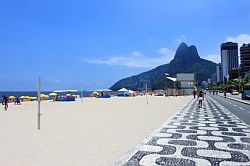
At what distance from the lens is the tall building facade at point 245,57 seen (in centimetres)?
12888

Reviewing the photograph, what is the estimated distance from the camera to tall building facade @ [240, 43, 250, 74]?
5074 inches

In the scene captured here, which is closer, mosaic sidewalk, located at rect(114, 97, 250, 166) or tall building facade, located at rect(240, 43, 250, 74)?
mosaic sidewalk, located at rect(114, 97, 250, 166)

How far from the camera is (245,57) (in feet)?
433

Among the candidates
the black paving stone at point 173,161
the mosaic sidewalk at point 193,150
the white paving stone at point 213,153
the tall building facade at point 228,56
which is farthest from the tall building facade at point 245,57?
the black paving stone at point 173,161

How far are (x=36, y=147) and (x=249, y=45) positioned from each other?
143201 mm

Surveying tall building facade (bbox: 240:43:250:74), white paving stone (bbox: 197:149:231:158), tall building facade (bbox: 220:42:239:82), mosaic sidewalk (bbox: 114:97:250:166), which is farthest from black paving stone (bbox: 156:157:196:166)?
tall building facade (bbox: 220:42:239:82)

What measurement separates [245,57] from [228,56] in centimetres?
5272

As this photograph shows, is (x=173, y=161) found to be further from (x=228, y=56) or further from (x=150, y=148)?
(x=228, y=56)

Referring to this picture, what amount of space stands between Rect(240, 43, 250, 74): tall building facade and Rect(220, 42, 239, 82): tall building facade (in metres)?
48.7

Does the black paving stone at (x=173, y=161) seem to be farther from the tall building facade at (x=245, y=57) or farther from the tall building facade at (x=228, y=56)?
the tall building facade at (x=228, y=56)

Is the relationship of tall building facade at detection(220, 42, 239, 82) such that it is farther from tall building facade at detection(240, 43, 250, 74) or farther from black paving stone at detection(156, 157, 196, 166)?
black paving stone at detection(156, 157, 196, 166)

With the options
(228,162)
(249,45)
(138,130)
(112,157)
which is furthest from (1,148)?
(249,45)

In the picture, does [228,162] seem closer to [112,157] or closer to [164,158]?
[164,158]

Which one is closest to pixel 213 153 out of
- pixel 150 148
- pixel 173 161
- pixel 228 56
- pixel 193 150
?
pixel 193 150
